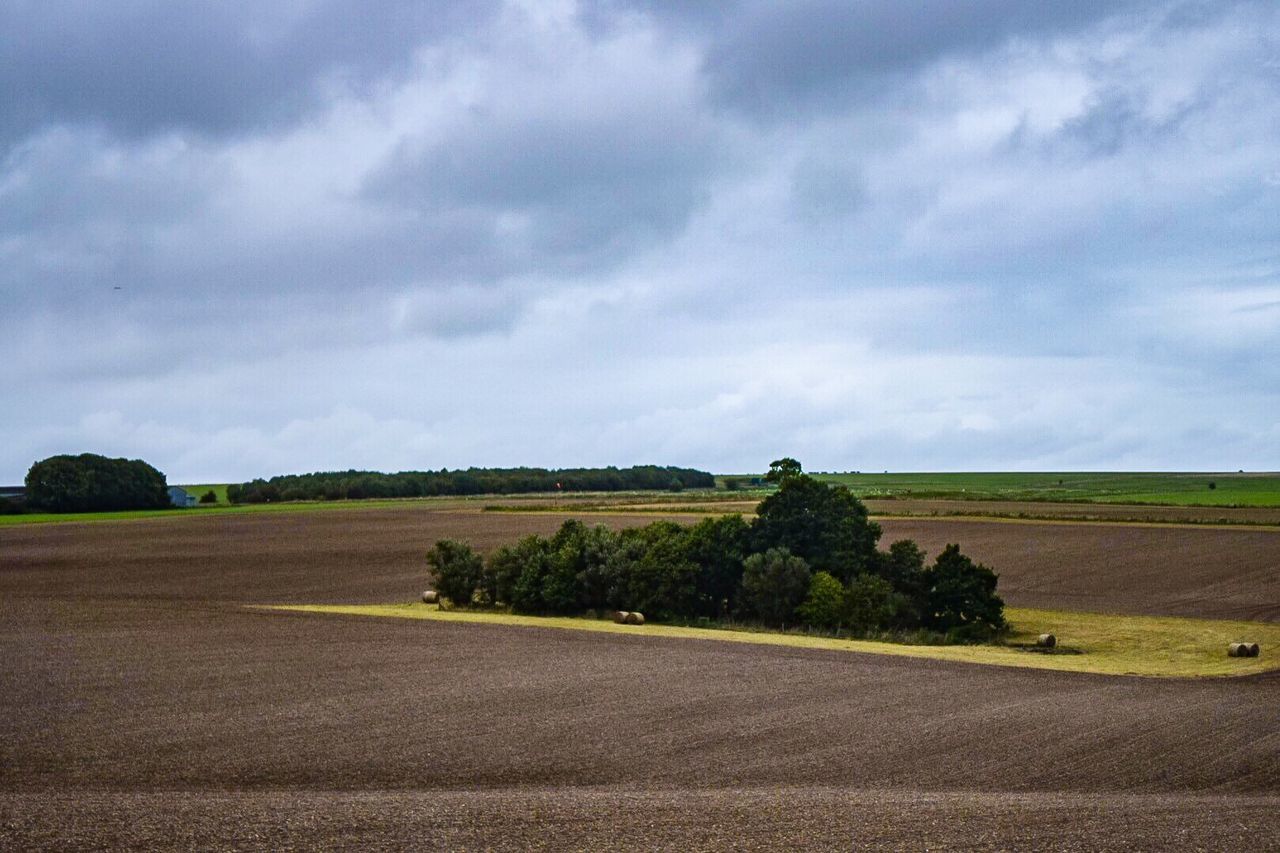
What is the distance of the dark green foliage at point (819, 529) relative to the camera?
40.9 meters

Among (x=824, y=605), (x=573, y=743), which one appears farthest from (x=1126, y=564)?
(x=573, y=743)

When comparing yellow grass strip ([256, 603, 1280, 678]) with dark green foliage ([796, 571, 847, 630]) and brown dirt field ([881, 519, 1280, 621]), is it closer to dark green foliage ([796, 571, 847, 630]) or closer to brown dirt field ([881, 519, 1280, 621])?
dark green foliage ([796, 571, 847, 630])

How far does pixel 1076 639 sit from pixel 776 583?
9.45 meters

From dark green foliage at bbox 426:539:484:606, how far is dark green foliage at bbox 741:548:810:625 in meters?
10.7

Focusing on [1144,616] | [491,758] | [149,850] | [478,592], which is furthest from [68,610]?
[1144,616]

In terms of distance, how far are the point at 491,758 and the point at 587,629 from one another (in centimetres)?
1822

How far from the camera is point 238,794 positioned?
14.9m

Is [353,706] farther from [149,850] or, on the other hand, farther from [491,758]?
[149,850]

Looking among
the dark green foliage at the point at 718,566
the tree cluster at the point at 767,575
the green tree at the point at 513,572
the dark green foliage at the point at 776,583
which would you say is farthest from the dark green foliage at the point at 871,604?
the green tree at the point at 513,572

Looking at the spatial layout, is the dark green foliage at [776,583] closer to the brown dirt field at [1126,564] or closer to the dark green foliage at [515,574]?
the dark green foliage at [515,574]

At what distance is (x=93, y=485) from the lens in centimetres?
13775

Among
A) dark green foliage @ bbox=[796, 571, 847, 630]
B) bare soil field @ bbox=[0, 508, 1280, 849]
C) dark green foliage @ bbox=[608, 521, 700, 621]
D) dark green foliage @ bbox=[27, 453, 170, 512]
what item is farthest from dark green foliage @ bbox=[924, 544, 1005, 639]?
dark green foliage @ bbox=[27, 453, 170, 512]

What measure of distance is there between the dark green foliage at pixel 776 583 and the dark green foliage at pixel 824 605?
1.19 feet

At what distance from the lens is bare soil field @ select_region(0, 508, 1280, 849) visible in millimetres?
12953
